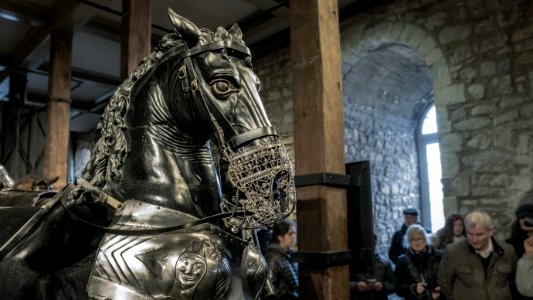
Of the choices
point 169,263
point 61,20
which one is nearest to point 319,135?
point 169,263

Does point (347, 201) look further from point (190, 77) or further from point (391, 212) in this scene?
point (391, 212)

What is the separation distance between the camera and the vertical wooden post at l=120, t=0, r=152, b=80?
2990 mm

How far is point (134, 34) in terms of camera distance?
3098 millimetres

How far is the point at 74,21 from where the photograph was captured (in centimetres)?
498

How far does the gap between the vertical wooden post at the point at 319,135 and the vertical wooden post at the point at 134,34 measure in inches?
51.8

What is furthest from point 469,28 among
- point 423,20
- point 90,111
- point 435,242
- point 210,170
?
point 90,111

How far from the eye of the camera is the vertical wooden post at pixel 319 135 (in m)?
1.97

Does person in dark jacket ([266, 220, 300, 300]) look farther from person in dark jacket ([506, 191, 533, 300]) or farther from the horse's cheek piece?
the horse's cheek piece

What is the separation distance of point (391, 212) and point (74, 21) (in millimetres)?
4979

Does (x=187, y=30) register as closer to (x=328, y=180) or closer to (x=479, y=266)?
(x=328, y=180)

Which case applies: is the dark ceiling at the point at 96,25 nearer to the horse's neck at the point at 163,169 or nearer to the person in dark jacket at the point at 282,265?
the person in dark jacket at the point at 282,265

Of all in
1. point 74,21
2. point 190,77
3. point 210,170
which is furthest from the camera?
point 74,21

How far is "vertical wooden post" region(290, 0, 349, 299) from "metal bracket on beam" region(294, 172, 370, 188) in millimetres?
30

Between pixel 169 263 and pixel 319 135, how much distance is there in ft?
3.40
